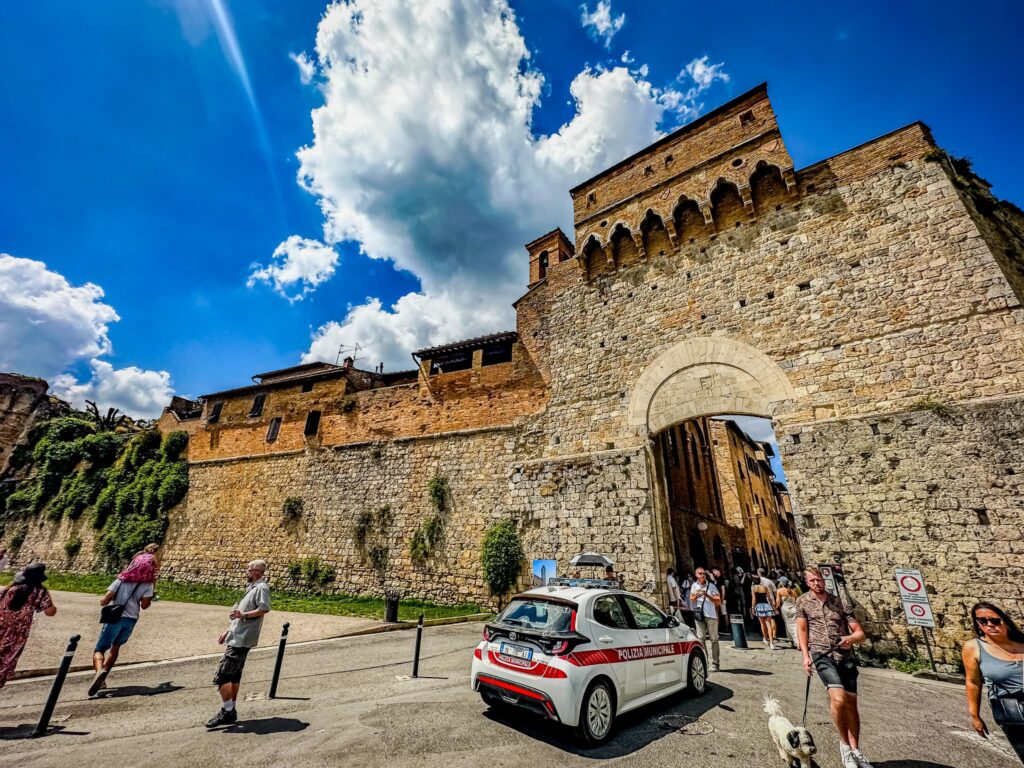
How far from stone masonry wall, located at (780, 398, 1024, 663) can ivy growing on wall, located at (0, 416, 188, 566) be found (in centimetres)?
2794

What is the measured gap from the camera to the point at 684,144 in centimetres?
1377

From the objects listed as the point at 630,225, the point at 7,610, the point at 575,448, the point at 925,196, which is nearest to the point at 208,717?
the point at 7,610

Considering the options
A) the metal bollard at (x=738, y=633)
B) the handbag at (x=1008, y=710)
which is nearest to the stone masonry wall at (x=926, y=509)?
the metal bollard at (x=738, y=633)

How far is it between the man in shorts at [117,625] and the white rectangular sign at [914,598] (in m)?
12.6

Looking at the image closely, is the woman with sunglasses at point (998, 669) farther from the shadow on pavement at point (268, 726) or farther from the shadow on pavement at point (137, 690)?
the shadow on pavement at point (137, 690)

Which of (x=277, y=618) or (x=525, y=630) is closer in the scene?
(x=525, y=630)

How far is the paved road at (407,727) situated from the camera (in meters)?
3.95

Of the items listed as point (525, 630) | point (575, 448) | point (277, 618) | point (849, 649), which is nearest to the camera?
point (849, 649)

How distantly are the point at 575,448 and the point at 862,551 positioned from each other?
23.3 ft

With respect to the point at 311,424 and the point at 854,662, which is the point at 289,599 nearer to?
the point at 311,424

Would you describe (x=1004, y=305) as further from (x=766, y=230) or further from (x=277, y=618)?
(x=277, y=618)

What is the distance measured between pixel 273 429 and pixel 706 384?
19932 millimetres

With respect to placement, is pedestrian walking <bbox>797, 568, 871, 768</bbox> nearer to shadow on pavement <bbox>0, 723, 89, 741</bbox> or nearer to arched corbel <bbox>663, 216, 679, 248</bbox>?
shadow on pavement <bbox>0, 723, 89, 741</bbox>

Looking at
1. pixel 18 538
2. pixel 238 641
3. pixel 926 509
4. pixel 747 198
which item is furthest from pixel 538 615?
pixel 18 538
